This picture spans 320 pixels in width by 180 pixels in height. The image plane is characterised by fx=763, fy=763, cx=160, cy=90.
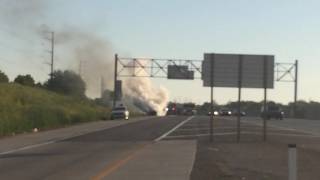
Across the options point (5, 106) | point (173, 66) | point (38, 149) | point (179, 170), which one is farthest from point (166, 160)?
point (173, 66)

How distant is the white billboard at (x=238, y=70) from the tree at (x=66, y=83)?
285 ft

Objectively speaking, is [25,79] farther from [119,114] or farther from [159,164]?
[159,164]

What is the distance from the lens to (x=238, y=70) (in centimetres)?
3506

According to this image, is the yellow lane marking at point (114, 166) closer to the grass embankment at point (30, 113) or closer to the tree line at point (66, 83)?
the grass embankment at point (30, 113)

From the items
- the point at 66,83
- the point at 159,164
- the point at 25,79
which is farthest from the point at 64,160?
the point at 66,83

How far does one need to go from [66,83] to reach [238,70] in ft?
300

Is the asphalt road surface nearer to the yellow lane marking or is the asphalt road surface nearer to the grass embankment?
the yellow lane marking

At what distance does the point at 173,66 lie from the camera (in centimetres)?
10575

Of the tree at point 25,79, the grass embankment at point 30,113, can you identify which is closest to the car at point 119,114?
the grass embankment at point 30,113

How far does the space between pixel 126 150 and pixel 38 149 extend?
3.80m

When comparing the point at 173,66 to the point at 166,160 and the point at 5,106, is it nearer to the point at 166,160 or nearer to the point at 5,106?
the point at 5,106

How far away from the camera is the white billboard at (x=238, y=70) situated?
34.9 meters

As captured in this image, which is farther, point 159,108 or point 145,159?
point 159,108

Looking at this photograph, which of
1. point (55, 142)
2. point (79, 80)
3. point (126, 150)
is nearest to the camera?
point (126, 150)
